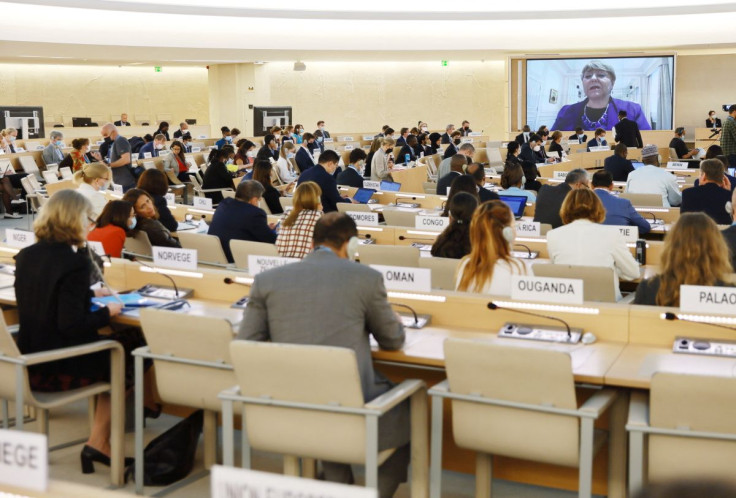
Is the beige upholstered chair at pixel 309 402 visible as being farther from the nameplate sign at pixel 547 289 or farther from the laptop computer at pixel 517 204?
the laptop computer at pixel 517 204

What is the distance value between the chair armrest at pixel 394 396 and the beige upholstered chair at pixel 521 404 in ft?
0.33

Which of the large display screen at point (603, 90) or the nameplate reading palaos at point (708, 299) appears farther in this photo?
the large display screen at point (603, 90)

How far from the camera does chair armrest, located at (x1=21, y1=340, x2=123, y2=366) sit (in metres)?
3.70

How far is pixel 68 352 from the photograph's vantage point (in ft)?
12.5

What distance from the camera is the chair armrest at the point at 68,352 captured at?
3701 mm

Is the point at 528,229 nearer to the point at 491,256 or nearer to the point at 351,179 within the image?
the point at 491,256

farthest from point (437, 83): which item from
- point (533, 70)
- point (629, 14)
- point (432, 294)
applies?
point (432, 294)

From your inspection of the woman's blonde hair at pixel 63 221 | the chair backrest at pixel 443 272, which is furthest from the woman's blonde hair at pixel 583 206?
the woman's blonde hair at pixel 63 221

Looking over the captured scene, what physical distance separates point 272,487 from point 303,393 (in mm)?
1677

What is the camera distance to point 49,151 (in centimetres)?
1416

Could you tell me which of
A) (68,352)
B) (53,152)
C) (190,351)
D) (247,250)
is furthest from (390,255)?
(53,152)

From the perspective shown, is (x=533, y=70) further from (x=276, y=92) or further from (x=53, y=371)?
(x=53, y=371)

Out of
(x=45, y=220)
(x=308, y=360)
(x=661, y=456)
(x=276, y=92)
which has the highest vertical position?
(x=276, y=92)

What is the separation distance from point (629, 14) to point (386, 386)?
15157mm
